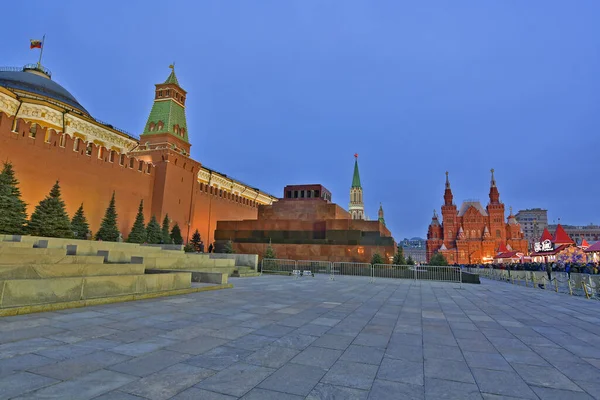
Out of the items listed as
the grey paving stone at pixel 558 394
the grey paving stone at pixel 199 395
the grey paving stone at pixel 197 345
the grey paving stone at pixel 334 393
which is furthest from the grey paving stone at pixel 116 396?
the grey paving stone at pixel 558 394

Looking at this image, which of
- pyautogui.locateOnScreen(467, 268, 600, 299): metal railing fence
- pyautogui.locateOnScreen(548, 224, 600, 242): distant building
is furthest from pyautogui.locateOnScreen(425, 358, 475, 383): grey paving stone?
pyautogui.locateOnScreen(548, 224, 600, 242): distant building

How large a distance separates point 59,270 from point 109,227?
1928 cm

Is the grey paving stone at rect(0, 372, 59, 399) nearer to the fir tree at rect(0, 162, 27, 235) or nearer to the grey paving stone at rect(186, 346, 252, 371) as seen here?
the grey paving stone at rect(186, 346, 252, 371)

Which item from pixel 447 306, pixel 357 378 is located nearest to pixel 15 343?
pixel 357 378

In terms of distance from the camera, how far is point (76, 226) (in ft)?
72.9

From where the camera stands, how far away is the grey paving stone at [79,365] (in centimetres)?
308

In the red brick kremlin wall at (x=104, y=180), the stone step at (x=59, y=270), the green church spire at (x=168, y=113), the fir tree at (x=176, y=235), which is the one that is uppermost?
the green church spire at (x=168, y=113)

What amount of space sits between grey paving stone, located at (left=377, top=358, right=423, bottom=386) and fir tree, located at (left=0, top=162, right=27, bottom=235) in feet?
71.4

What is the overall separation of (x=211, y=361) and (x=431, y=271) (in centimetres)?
1973

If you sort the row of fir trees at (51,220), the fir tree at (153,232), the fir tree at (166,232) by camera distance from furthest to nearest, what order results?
the fir tree at (166,232) < the fir tree at (153,232) < the row of fir trees at (51,220)

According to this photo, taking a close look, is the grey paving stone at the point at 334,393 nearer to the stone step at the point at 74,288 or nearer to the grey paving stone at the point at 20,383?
the grey paving stone at the point at 20,383

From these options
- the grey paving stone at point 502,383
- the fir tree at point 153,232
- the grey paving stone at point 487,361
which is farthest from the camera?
the fir tree at point 153,232

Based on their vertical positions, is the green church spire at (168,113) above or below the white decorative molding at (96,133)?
above

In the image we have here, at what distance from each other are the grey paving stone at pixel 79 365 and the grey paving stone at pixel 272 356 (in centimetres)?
142
